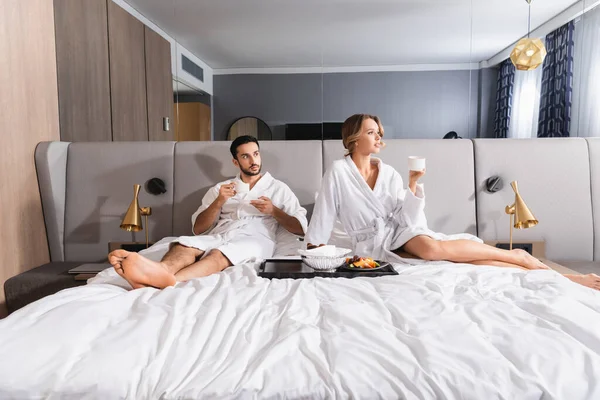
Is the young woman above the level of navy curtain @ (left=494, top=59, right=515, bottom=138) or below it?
below

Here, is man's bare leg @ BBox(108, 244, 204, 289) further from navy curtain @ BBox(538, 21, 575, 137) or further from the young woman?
navy curtain @ BBox(538, 21, 575, 137)

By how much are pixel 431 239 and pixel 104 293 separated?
1246 mm

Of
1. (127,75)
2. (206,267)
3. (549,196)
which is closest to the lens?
(206,267)

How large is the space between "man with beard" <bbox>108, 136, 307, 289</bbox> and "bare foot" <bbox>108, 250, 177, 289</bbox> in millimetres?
295

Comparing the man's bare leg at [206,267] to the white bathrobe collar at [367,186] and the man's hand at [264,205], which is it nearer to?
the man's hand at [264,205]

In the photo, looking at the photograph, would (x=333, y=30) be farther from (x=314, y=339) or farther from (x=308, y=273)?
(x=314, y=339)

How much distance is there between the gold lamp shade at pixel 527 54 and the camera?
11.8 ft

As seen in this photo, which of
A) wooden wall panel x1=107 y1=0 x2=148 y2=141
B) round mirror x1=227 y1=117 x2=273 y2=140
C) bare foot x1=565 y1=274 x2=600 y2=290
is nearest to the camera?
bare foot x1=565 y1=274 x2=600 y2=290

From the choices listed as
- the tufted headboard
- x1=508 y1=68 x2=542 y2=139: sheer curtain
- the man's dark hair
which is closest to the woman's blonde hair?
the tufted headboard

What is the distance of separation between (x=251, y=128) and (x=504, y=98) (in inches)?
80.4

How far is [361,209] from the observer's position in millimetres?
2182

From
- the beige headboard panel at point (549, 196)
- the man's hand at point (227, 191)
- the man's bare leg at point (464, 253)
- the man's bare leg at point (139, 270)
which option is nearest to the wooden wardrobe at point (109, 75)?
the man's hand at point (227, 191)

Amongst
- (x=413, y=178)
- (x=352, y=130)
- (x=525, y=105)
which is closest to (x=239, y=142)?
(x=352, y=130)

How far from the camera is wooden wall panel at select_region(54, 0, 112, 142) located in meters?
2.70
